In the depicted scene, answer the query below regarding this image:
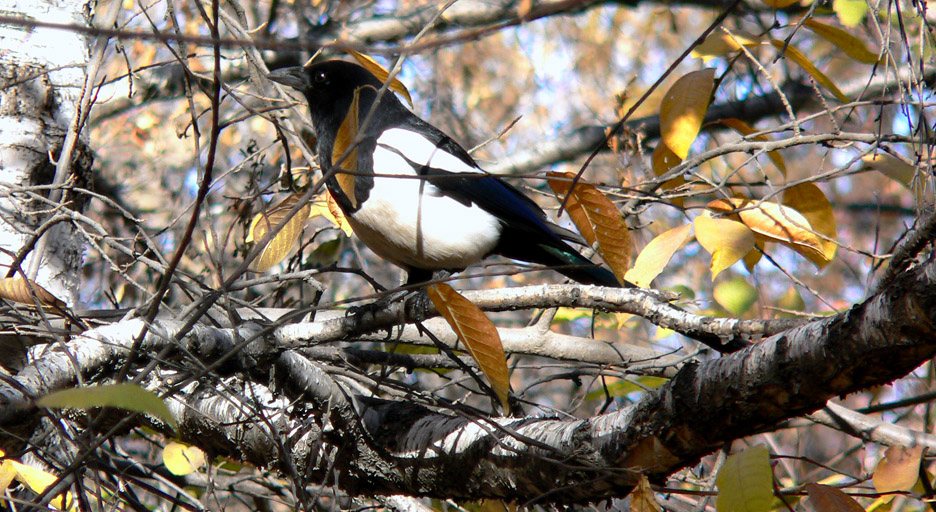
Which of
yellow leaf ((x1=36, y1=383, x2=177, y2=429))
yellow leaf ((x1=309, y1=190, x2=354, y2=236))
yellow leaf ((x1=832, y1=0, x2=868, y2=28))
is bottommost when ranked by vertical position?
yellow leaf ((x1=36, y1=383, x2=177, y2=429))

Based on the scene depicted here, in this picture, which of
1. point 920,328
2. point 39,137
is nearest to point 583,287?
point 920,328

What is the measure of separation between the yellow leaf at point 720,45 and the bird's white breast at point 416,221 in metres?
0.94

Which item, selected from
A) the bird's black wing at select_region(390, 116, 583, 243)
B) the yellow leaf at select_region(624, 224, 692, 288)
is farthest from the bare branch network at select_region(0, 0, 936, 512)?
the bird's black wing at select_region(390, 116, 583, 243)

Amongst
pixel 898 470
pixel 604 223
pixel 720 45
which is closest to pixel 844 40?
pixel 720 45

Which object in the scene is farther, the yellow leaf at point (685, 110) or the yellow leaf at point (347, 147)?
the yellow leaf at point (685, 110)

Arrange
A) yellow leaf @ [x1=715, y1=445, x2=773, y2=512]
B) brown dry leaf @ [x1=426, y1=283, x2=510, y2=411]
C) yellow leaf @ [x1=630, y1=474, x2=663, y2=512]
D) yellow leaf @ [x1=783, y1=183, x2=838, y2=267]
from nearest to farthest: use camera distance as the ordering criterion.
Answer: yellow leaf @ [x1=715, y1=445, x2=773, y2=512]
yellow leaf @ [x1=630, y1=474, x2=663, y2=512]
brown dry leaf @ [x1=426, y1=283, x2=510, y2=411]
yellow leaf @ [x1=783, y1=183, x2=838, y2=267]

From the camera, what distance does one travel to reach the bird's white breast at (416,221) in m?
2.45

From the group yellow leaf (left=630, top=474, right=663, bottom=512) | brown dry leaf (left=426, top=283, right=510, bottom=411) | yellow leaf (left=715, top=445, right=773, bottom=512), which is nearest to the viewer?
yellow leaf (left=715, top=445, right=773, bottom=512)

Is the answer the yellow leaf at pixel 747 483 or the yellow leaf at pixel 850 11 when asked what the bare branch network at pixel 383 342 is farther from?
the yellow leaf at pixel 850 11

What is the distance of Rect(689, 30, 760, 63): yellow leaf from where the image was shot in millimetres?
1808

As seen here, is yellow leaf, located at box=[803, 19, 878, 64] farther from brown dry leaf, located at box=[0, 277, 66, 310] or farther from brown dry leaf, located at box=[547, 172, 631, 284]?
brown dry leaf, located at box=[0, 277, 66, 310]

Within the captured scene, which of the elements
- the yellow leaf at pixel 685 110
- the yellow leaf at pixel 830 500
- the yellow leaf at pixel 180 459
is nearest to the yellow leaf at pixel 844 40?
the yellow leaf at pixel 685 110

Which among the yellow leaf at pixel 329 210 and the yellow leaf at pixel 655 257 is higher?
the yellow leaf at pixel 329 210

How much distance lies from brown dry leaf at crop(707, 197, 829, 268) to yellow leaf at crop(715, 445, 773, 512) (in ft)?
2.33
